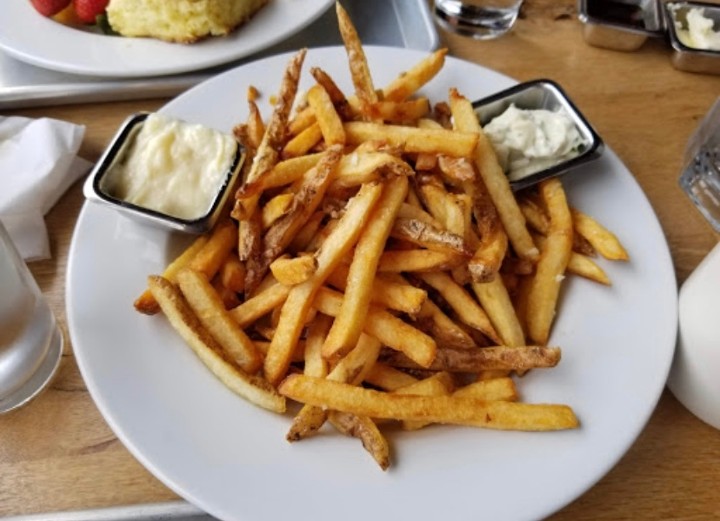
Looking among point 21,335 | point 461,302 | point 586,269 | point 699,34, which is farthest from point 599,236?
point 21,335

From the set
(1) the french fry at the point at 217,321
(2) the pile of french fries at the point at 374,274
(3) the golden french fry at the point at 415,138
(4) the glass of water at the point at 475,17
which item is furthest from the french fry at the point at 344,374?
(4) the glass of water at the point at 475,17

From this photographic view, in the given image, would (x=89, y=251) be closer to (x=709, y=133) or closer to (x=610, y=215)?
(x=610, y=215)

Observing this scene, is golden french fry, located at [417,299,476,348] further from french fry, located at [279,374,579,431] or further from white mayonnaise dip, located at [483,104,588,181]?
white mayonnaise dip, located at [483,104,588,181]

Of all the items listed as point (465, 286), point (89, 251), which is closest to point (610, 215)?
point (465, 286)

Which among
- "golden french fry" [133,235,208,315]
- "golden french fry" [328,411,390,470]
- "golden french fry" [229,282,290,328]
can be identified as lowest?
"golden french fry" [328,411,390,470]

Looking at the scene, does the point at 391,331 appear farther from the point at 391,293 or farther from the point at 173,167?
Answer: the point at 173,167

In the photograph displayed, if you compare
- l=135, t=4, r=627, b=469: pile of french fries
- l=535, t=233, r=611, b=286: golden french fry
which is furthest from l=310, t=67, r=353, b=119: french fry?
l=535, t=233, r=611, b=286: golden french fry
